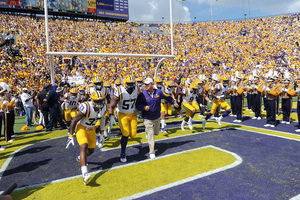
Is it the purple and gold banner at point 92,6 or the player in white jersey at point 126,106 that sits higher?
the purple and gold banner at point 92,6

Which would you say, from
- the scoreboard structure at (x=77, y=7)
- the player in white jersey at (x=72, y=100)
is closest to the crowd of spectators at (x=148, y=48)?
the scoreboard structure at (x=77, y=7)

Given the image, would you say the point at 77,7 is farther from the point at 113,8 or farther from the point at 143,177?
the point at 143,177

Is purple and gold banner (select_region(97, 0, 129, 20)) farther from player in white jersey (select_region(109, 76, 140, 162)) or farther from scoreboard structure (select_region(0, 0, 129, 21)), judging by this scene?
player in white jersey (select_region(109, 76, 140, 162))

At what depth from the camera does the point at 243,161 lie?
461cm

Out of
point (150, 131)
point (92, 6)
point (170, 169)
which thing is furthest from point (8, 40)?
point (170, 169)

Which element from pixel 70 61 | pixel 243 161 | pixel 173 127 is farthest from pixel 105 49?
pixel 243 161

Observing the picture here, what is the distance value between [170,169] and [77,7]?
1264 inches

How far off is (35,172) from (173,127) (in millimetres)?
5349

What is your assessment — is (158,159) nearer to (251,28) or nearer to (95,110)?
(95,110)

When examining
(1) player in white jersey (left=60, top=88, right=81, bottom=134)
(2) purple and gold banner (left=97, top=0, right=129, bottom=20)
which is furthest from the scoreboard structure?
(1) player in white jersey (left=60, top=88, right=81, bottom=134)

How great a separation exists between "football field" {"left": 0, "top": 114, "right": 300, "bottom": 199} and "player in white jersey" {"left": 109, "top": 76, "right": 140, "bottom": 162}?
640mm

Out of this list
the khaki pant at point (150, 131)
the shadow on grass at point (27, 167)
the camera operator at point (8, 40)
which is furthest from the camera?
the camera operator at point (8, 40)

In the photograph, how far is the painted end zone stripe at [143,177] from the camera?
3529 millimetres

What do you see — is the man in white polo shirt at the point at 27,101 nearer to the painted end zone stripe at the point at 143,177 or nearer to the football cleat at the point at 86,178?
the painted end zone stripe at the point at 143,177
